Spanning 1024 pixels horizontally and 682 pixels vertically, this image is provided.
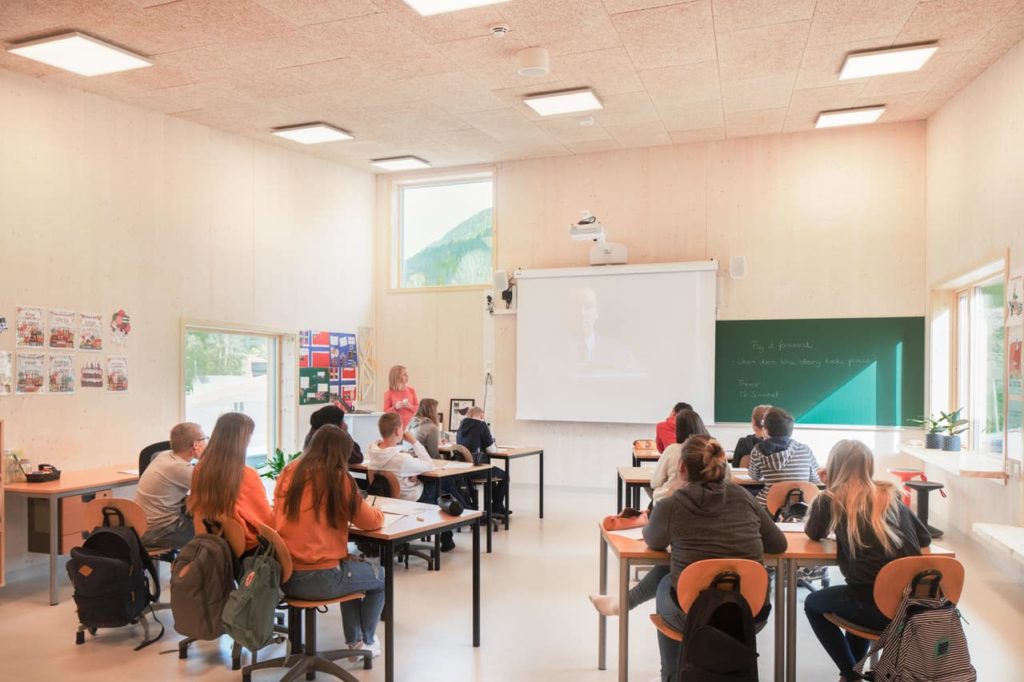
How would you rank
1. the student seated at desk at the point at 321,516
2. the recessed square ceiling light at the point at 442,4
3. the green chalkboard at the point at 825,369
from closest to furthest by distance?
the student seated at desk at the point at 321,516 < the recessed square ceiling light at the point at 442,4 < the green chalkboard at the point at 825,369

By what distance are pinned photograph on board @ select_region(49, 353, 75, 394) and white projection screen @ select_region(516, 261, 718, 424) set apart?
466cm

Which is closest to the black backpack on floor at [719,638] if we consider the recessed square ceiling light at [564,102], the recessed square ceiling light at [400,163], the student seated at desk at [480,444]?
the student seated at desk at [480,444]

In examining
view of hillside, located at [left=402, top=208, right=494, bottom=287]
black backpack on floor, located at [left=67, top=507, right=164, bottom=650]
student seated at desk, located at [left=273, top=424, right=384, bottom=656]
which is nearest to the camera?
student seated at desk, located at [left=273, top=424, right=384, bottom=656]

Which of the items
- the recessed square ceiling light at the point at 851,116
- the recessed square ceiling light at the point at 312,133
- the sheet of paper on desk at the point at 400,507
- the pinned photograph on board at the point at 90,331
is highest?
the recessed square ceiling light at the point at 851,116

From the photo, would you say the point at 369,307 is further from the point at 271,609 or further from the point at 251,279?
the point at 271,609

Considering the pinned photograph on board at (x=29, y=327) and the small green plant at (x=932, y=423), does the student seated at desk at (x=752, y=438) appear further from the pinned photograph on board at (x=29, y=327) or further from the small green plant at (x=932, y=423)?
the pinned photograph on board at (x=29, y=327)

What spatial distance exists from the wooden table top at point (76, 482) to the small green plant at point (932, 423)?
657 cm

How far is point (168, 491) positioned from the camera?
14.2 ft

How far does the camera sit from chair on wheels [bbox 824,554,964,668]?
289 centimetres

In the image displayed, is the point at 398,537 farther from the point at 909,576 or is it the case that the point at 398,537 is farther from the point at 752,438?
the point at 752,438

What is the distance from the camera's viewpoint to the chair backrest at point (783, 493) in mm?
4539

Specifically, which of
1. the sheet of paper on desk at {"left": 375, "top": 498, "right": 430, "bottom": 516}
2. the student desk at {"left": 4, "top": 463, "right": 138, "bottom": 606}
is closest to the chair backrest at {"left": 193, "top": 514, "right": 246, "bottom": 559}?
the sheet of paper on desk at {"left": 375, "top": 498, "right": 430, "bottom": 516}

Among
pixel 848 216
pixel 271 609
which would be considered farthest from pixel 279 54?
pixel 848 216

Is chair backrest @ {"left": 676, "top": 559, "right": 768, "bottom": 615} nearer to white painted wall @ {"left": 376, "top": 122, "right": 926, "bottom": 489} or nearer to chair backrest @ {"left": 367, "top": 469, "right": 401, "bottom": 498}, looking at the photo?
chair backrest @ {"left": 367, "top": 469, "right": 401, "bottom": 498}
